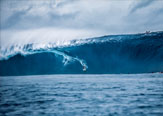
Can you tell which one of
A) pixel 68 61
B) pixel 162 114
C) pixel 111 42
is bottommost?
pixel 162 114

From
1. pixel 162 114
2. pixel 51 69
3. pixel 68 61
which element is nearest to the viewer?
pixel 162 114

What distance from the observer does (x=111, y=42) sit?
149 metres

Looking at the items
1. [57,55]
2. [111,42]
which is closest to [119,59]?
[111,42]

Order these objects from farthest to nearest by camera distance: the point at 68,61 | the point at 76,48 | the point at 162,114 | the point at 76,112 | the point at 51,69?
the point at 76,48 < the point at 51,69 < the point at 68,61 < the point at 76,112 < the point at 162,114

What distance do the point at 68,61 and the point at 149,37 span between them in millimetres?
48986

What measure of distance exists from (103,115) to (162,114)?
125 inches

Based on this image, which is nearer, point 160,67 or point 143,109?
point 143,109

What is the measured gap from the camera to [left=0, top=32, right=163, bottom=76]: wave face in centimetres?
13138

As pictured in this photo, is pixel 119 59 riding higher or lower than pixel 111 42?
lower

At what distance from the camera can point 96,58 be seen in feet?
469

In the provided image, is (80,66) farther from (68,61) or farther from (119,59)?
(119,59)

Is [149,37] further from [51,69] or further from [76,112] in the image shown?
[76,112]

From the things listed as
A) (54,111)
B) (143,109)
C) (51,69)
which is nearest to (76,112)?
(54,111)

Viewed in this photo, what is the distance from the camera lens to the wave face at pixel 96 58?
5172 inches
